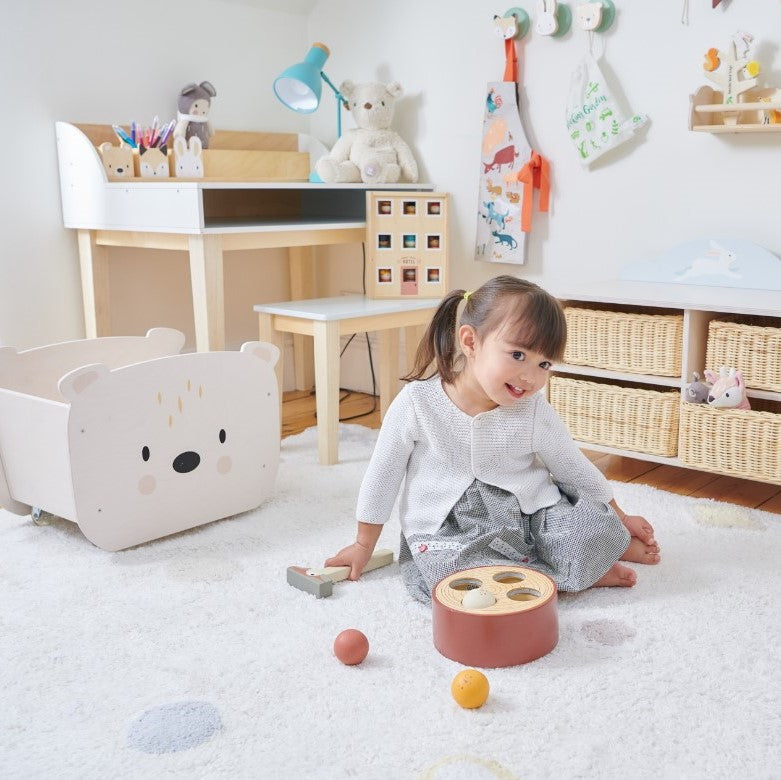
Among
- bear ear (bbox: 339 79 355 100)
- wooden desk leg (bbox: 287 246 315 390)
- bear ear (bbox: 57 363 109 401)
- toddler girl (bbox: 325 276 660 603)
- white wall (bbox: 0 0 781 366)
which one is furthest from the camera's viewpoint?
wooden desk leg (bbox: 287 246 315 390)

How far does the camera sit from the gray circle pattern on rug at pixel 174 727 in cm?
111

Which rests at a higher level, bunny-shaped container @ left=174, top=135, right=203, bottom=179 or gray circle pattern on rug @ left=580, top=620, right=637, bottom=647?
bunny-shaped container @ left=174, top=135, right=203, bottom=179

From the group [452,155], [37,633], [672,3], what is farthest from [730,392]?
[37,633]

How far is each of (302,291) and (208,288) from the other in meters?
0.85

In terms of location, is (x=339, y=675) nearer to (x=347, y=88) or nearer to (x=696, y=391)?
(x=696, y=391)

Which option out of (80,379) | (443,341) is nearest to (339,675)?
(443,341)

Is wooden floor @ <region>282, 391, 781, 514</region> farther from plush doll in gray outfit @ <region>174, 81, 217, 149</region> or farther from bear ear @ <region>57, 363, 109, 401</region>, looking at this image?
bear ear @ <region>57, 363, 109, 401</region>

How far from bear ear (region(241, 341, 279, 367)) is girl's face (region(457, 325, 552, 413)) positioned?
0.51m

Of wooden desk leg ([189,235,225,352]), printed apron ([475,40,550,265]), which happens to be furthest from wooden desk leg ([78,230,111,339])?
printed apron ([475,40,550,265])

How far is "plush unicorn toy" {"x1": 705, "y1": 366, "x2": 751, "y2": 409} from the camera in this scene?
6.31ft

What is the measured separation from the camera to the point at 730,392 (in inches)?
75.8

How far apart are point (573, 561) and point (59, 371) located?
45.6 inches

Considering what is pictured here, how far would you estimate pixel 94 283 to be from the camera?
249 centimetres

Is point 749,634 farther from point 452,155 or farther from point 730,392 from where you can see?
point 452,155
